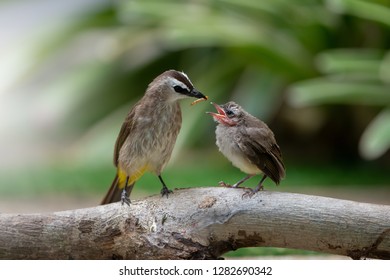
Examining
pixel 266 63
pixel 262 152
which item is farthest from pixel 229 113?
pixel 266 63

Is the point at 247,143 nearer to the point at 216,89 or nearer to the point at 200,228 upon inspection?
the point at 200,228

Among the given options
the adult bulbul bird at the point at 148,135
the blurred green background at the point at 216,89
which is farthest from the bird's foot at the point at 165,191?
the blurred green background at the point at 216,89

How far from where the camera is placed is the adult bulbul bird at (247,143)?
1938 mm

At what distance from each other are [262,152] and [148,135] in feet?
1.24

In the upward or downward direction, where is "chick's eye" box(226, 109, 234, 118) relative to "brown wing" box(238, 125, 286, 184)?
upward

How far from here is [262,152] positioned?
1.95m

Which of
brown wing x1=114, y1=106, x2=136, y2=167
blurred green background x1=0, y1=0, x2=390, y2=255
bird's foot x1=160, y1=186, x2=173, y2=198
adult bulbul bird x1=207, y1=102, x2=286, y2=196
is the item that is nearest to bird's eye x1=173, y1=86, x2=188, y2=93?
adult bulbul bird x1=207, y1=102, x2=286, y2=196

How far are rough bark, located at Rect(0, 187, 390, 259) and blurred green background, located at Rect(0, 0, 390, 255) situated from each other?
136cm

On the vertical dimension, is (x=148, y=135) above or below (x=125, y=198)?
above

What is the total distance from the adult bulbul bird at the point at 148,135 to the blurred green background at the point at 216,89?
1.33 m

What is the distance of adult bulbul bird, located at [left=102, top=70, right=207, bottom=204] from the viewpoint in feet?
6.83

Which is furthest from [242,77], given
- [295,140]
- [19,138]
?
[19,138]

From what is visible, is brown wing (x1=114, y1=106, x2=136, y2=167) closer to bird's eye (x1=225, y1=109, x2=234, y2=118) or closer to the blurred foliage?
bird's eye (x1=225, y1=109, x2=234, y2=118)
